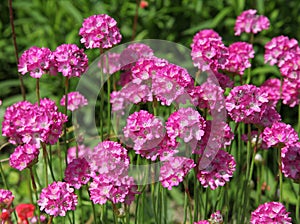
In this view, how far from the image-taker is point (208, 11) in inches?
137

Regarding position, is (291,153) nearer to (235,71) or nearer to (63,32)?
(235,71)

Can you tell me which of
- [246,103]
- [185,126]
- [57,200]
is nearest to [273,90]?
[246,103]

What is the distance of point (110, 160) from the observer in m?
1.52

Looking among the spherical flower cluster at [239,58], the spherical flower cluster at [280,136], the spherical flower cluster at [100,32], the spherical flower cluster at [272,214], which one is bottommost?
the spherical flower cluster at [272,214]

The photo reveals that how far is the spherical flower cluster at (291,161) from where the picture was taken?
174 centimetres

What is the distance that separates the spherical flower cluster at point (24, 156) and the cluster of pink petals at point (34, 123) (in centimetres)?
2

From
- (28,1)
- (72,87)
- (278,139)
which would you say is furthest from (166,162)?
(28,1)

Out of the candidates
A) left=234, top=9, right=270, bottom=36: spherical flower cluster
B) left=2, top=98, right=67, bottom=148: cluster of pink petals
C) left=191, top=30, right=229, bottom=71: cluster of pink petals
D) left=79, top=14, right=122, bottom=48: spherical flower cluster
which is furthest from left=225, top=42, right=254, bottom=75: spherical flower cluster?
left=2, top=98, right=67, bottom=148: cluster of pink petals

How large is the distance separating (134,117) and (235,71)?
1.77 feet

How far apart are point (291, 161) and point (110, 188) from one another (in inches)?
23.6

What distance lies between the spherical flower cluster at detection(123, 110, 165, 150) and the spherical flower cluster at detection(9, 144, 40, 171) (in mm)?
285

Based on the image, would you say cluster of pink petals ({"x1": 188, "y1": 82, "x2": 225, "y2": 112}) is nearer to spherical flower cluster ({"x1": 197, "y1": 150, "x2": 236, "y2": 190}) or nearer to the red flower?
spherical flower cluster ({"x1": 197, "y1": 150, "x2": 236, "y2": 190})

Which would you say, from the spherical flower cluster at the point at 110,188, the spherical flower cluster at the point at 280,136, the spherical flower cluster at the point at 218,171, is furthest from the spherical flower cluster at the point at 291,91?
the spherical flower cluster at the point at 110,188

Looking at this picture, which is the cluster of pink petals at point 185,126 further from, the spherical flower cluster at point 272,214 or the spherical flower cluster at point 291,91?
the spherical flower cluster at point 291,91
